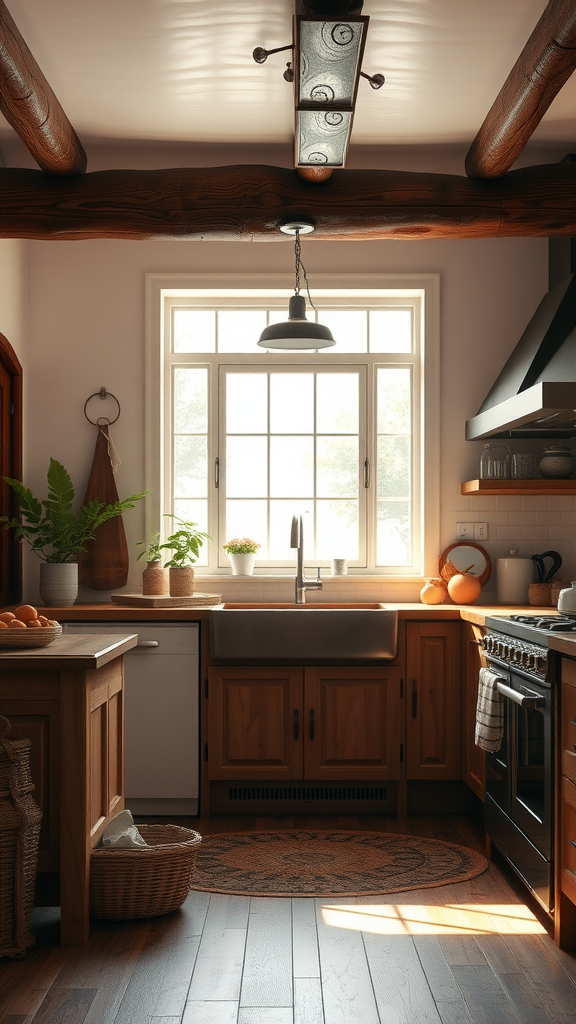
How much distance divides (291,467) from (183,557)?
892 millimetres

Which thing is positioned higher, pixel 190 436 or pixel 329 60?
pixel 329 60

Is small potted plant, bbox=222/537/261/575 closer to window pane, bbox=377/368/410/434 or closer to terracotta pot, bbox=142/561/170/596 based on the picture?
terracotta pot, bbox=142/561/170/596

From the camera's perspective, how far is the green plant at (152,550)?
4918 mm

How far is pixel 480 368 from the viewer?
16.9ft

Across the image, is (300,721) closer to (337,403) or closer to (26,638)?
(26,638)

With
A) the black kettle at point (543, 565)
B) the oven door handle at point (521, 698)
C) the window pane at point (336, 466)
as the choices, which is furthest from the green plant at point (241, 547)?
the oven door handle at point (521, 698)

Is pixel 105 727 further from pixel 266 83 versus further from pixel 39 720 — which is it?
pixel 266 83

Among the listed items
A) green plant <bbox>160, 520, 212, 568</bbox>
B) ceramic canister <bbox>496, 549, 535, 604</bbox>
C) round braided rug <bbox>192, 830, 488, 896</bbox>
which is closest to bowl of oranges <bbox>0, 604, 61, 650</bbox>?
round braided rug <bbox>192, 830, 488, 896</bbox>

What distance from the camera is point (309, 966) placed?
110 inches

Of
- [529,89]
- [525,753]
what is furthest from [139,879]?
[529,89]

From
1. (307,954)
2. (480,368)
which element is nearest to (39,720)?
(307,954)

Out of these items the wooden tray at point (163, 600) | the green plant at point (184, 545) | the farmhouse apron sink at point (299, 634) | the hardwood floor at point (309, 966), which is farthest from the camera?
the green plant at point (184, 545)

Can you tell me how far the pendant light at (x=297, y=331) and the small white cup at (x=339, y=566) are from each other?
1.31 metres

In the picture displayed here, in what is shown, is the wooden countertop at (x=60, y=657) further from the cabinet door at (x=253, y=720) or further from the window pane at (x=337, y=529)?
the window pane at (x=337, y=529)
